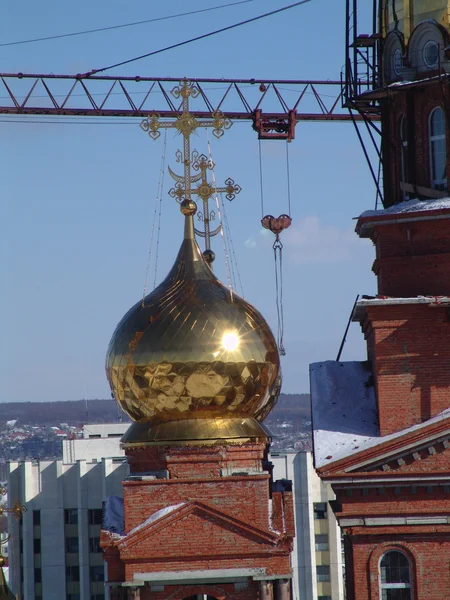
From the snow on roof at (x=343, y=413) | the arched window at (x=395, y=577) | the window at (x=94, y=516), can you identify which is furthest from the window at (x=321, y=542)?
the arched window at (x=395, y=577)

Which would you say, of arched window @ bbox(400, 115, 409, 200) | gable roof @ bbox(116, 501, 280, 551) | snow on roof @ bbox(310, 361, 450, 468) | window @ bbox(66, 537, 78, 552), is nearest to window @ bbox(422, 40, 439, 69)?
arched window @ bbox(400, 115, 409, 200)

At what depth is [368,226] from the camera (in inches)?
1313

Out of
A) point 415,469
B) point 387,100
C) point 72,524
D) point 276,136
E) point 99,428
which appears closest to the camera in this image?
point 415,469

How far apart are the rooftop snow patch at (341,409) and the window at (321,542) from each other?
5282 cm

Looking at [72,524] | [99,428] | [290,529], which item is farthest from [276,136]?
[99,428]

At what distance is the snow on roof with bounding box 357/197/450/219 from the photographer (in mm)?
32469

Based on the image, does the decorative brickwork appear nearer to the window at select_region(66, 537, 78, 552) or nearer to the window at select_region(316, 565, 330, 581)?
the window at select_region(316, 565, 330, 581)

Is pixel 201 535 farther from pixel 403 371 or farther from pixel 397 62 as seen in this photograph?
pixel 397 62

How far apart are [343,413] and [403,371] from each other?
1.52 meters

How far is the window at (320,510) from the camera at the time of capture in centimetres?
8669

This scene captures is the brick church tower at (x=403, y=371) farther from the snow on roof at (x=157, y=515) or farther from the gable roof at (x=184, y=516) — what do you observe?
the snow on roof at (x=157, y=515)

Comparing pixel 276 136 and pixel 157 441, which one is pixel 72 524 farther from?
pixel 157 441

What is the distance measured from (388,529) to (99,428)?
9633 centimetres

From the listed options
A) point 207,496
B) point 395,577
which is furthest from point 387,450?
point 207,496
